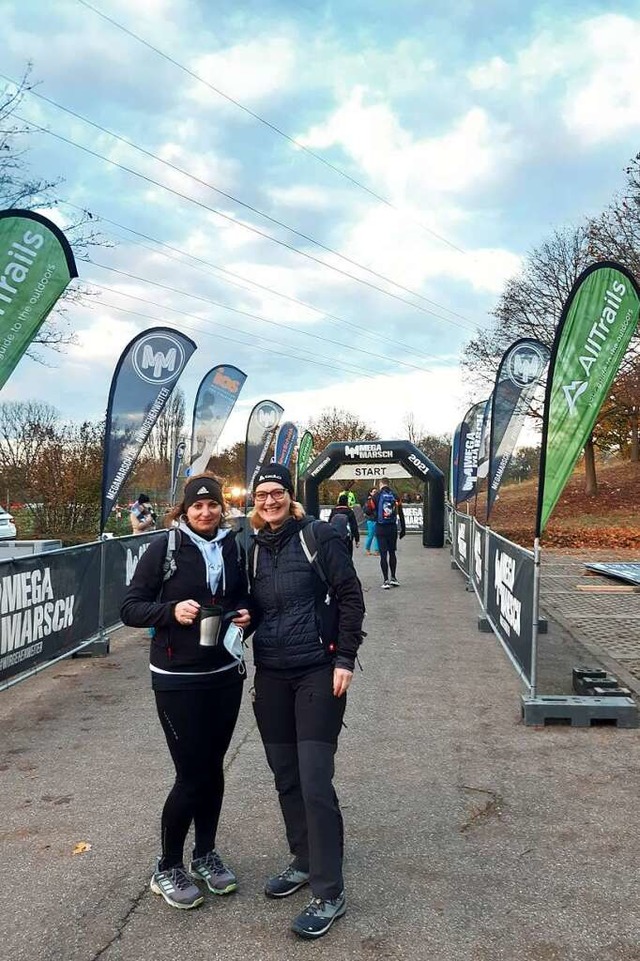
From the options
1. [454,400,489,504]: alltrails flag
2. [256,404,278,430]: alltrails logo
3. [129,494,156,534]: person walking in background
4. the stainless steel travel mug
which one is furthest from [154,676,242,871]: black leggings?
[256,404,278,430]: alltrails logo

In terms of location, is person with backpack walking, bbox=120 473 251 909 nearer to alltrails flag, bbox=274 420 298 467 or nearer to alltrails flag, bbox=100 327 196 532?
alltrails flag, bbox=100 327 196 532

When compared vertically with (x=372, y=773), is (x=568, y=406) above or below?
above

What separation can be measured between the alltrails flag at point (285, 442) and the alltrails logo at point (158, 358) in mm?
18160

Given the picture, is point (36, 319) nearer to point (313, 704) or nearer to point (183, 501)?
point (183, 501)

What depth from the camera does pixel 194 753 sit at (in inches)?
129

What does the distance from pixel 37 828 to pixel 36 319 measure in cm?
404

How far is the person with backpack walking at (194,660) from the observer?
10.6ft

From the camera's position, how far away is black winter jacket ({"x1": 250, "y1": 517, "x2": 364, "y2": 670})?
10.8 ft

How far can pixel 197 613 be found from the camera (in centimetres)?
317

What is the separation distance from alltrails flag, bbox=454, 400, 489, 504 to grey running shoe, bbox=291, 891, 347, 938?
599 inches

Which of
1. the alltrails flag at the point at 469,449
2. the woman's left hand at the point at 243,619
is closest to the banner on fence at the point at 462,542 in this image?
the alltrails flag at the point at 469,449

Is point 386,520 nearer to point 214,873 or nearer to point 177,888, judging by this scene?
point 214,873

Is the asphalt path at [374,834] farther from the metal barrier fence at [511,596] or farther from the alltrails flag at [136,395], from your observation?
the alltrails flag at [136,395]

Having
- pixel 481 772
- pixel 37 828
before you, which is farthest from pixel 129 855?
pixel 481 772
